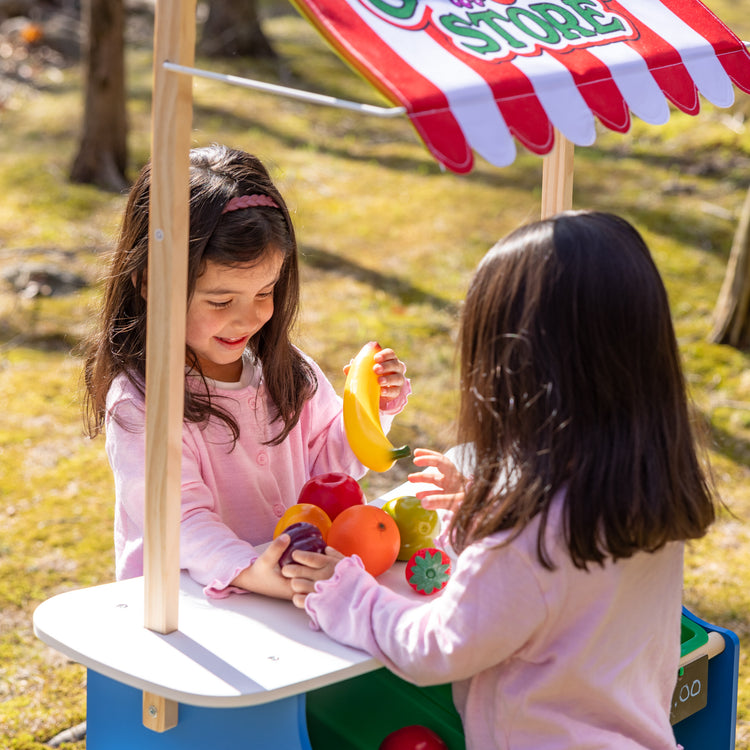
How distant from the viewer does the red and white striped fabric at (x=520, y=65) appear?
1.36 m

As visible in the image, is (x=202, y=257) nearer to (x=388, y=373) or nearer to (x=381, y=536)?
(x=388, y=373)

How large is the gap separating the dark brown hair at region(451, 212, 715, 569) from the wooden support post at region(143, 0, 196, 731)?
0.44 meters

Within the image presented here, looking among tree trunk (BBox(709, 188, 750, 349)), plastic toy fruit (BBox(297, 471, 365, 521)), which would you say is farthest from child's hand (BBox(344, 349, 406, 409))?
tree trunk (BBox(709, 188, 750, 349))

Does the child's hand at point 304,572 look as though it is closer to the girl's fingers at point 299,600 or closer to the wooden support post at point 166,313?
the girl's fingers at point 299,600

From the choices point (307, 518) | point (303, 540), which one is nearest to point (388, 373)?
point (307, 518)

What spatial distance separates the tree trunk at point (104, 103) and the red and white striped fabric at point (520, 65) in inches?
→ 185

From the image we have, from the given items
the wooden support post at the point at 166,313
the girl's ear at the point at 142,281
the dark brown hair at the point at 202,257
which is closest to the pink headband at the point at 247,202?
the dark brown hair at the point at 202,257

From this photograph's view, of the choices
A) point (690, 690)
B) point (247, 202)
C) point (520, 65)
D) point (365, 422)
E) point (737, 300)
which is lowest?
point (690, 690)

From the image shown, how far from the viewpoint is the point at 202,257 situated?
1.96 metres

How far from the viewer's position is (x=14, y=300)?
17.1 feet

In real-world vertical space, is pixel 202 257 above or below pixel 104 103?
below

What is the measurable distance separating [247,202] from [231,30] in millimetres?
7436

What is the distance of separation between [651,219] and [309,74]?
3.85 meters

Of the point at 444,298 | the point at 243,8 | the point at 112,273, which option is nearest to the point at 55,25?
the point at 243,8
